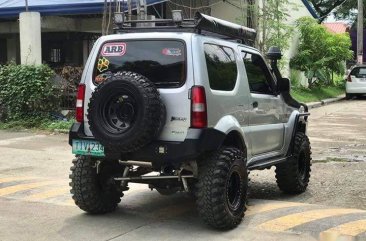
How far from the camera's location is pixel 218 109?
552 centimetres

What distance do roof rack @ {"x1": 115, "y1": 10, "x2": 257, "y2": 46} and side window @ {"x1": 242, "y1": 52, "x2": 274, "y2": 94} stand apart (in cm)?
29

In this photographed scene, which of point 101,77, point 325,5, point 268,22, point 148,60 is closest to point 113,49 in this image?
point 101,77

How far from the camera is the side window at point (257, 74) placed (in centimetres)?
644

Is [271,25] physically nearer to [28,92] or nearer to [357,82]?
[357,82]

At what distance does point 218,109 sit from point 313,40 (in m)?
21.3

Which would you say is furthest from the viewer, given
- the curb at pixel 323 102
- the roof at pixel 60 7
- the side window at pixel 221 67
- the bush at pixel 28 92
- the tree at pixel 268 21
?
the curb at pixel 323 102

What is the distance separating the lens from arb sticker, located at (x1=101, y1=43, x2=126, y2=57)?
5727 mm

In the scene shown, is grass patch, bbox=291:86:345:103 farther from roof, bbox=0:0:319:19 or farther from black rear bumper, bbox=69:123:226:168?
black rear bumper, bbox=69:123:226:168

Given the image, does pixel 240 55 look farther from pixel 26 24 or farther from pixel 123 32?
pixel 26 24

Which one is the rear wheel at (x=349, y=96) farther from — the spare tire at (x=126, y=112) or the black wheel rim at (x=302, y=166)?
the spare tire at (x=126, y=112)

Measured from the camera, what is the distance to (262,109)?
655 cm

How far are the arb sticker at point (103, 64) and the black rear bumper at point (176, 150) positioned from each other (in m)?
0.90

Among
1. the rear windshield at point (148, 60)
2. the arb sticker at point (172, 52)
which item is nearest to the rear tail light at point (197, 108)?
the rear windshield at point (148, 60)

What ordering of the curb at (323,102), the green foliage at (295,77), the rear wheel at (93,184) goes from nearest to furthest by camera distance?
the rear wheel at (93,184) < the curb at (323,102) < the green foliage at (295,77)
